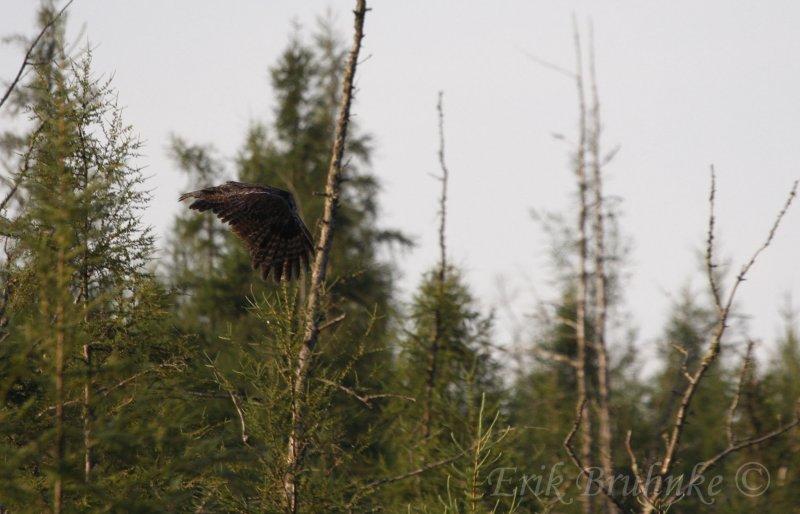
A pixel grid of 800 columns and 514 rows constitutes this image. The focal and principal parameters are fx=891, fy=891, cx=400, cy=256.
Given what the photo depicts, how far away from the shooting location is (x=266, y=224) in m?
8.85

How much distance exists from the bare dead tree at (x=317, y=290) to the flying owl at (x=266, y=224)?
296 mm

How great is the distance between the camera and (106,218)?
7.56m

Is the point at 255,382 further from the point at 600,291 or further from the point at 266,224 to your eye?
the point at 600,291

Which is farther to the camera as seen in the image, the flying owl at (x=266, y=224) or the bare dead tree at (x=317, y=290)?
the flying owl at (x=266, y=224)

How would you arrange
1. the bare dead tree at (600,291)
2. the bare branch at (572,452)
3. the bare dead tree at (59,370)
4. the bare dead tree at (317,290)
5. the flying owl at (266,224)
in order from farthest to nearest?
the bare dead tree at (600,291) → the flying owl at (266,224) → the bare dead tree at (317,290) → the bare dead tree at (59,370) → the bare branch at (572,452)

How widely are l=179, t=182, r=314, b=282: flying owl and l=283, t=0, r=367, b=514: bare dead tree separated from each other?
30 centimetres

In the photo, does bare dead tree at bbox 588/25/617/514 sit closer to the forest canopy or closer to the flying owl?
the forest canopy

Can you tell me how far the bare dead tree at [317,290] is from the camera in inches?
274

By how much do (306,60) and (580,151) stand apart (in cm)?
929

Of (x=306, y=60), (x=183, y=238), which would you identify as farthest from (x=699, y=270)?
(x=183, y=238)

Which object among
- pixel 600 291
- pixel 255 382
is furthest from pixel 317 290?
pixel 600 291

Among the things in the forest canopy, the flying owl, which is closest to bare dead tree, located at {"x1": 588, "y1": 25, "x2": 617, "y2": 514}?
the forest canopy

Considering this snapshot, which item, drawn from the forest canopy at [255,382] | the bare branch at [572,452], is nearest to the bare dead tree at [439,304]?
the forest canopy at [255,382]

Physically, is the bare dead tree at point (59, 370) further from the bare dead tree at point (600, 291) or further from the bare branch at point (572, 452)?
the bare dead tree at point (600, 291)
